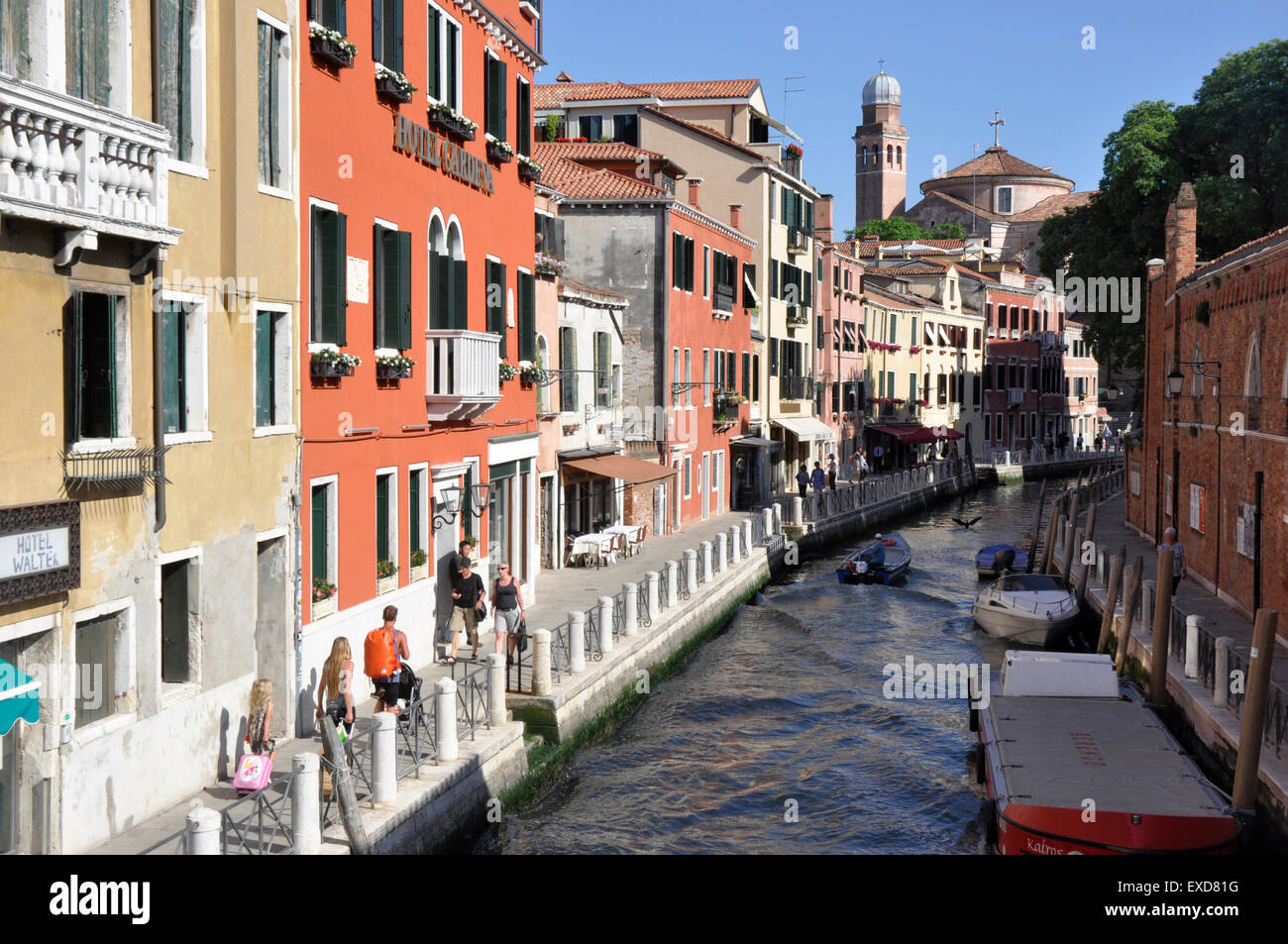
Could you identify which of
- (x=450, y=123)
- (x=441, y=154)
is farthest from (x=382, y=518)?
(x=450, y=123)

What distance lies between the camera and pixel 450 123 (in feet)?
58.5

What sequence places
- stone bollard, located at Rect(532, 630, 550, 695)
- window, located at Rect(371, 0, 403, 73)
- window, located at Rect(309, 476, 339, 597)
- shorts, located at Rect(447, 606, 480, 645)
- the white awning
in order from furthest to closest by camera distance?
the white awning
shorts, located at Rect(447, 606, 480, 645)
stone bollard, located at Rect(532, 630, 550, 695)
window, located at Rect(371, 0, 403, 73)
window, located at Rect(309, 476, 339, 597)

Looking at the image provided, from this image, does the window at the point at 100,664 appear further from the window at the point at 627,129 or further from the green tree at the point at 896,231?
the green tree at the point at 896,231

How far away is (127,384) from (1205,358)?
21301 mm

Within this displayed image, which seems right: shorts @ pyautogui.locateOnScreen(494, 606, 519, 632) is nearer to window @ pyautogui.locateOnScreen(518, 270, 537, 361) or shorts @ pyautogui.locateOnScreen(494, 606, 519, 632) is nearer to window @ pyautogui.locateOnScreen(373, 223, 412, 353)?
window @ pyautogui.locateOnScreen(373, 223, 412, 353)

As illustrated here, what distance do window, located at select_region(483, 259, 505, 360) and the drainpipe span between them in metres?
9.12

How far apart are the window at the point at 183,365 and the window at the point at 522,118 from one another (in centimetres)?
A: 1068

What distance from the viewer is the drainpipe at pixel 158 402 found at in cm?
1078

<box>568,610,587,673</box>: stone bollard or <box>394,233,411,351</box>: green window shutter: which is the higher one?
<box>394,233,411,351</box>: green window shutter

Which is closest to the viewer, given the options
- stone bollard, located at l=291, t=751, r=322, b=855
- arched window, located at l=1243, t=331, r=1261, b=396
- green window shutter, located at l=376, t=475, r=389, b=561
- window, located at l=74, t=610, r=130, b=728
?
stone bollard, located at l=291, t=751, r=322, b=855

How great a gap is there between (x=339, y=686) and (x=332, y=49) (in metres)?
6.19

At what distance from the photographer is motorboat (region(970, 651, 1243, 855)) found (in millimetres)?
12156

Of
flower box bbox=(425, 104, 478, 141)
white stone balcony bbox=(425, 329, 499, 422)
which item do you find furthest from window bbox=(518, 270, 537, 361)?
white stone balcony bbox=(425, 329, 499, 422)
